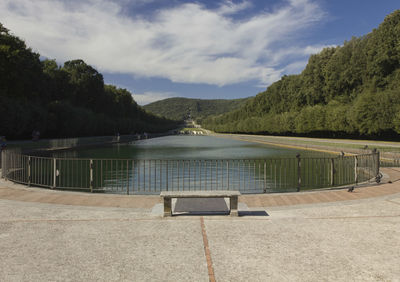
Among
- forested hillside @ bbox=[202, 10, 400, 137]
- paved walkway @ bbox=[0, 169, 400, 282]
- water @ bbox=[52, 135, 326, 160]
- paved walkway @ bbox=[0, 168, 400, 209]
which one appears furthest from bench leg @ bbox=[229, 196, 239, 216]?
forested hillside @ bbox=[202, 10, 400, 137]

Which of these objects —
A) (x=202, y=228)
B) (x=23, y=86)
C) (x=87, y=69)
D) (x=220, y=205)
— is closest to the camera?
(x=202, y=228)

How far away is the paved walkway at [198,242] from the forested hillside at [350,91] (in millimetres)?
33180

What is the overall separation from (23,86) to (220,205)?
47892 mm

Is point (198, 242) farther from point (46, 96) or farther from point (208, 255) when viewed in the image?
point (46, 96)

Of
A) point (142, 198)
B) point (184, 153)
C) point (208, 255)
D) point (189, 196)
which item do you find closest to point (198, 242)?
point (208, 255)

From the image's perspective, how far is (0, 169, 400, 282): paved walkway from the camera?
166 inches

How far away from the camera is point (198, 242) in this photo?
5395 mm

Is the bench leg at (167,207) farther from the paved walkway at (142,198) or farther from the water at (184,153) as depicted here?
the water at (184,153)

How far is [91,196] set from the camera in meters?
9.31

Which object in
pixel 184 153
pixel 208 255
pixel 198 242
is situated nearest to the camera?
pixel 208 255

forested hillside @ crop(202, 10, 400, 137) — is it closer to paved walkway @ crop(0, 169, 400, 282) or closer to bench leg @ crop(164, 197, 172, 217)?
paved walkway @ crop(0, 169, 400, 282)

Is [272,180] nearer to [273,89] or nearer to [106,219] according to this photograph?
[106,219]

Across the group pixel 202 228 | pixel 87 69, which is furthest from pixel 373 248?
pixel 87 69

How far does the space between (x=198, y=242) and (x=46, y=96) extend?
56.8 m
